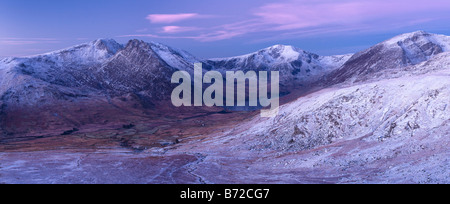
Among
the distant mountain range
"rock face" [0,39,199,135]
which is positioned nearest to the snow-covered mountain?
the distant mountain range

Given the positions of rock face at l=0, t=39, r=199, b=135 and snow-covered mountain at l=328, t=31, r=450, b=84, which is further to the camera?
snow-covered mountain at l=328, t=31, r=450, b=84

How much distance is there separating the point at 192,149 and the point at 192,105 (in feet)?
351

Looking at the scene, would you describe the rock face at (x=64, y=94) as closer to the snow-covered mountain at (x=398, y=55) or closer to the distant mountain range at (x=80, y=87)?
the distant mountain range at (x=80, y=87)

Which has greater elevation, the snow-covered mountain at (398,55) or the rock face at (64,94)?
the snow-covered mountain at (398,55)

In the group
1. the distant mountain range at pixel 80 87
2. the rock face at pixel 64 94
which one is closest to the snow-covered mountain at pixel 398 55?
the distant mountain range at pixel 80 87

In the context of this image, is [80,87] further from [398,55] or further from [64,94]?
[398,55]

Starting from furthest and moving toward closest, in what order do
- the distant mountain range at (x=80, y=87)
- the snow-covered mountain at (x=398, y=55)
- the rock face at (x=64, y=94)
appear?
the snow-covered mountain at (x=398, y=55), the distant mountain range at (x=80, y=87), the rock face at (x=64, y=94)

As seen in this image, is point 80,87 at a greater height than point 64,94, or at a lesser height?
greater

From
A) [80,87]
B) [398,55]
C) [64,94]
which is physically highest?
[398,55]

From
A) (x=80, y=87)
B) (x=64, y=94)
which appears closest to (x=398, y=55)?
(x=80, y=87)

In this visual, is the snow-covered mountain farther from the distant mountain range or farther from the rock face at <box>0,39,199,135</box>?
the rock face at <box>0,39,199,135</box>

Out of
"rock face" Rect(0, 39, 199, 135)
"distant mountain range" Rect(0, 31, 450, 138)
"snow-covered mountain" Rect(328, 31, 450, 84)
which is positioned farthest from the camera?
"snow-covered mountain" Rect(328, 31, 450, 84)
